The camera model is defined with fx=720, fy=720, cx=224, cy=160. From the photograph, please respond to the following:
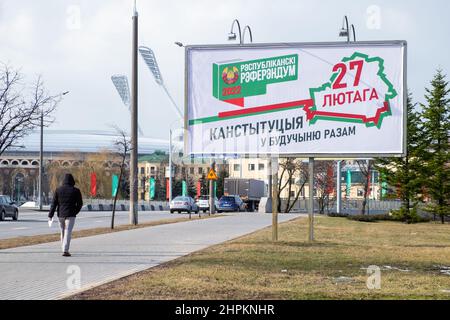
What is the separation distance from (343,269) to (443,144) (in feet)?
120

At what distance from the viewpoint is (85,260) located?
1430 centimetres

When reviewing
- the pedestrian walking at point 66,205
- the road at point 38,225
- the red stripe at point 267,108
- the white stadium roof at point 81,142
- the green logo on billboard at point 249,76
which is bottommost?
the road at point 38,225

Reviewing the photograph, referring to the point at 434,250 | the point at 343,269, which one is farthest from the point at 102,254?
the point at 434,250

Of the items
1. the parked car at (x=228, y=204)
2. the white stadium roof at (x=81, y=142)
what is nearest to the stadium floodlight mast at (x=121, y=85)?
the white stadium roof at (x=81, y=142)

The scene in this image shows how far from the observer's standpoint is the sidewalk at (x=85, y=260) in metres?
10.4

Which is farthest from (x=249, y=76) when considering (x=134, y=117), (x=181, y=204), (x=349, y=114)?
(x=181, y=204)

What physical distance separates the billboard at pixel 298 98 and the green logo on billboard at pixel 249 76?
0.03 metres

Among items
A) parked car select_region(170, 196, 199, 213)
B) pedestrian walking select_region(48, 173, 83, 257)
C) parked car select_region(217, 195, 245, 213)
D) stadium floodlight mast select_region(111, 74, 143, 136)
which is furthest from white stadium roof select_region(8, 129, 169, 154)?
pedestrian walking select_region(48, 173, 83, 257)

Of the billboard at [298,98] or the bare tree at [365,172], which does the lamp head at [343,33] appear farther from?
the bare tree at [365,172]

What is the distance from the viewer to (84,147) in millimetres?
166250

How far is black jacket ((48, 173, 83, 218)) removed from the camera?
51.0 feet

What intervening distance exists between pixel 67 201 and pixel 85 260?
6.02 feet

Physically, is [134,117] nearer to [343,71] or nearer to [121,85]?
[343,71]

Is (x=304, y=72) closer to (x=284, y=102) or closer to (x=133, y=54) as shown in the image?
(x=284, y=102)
